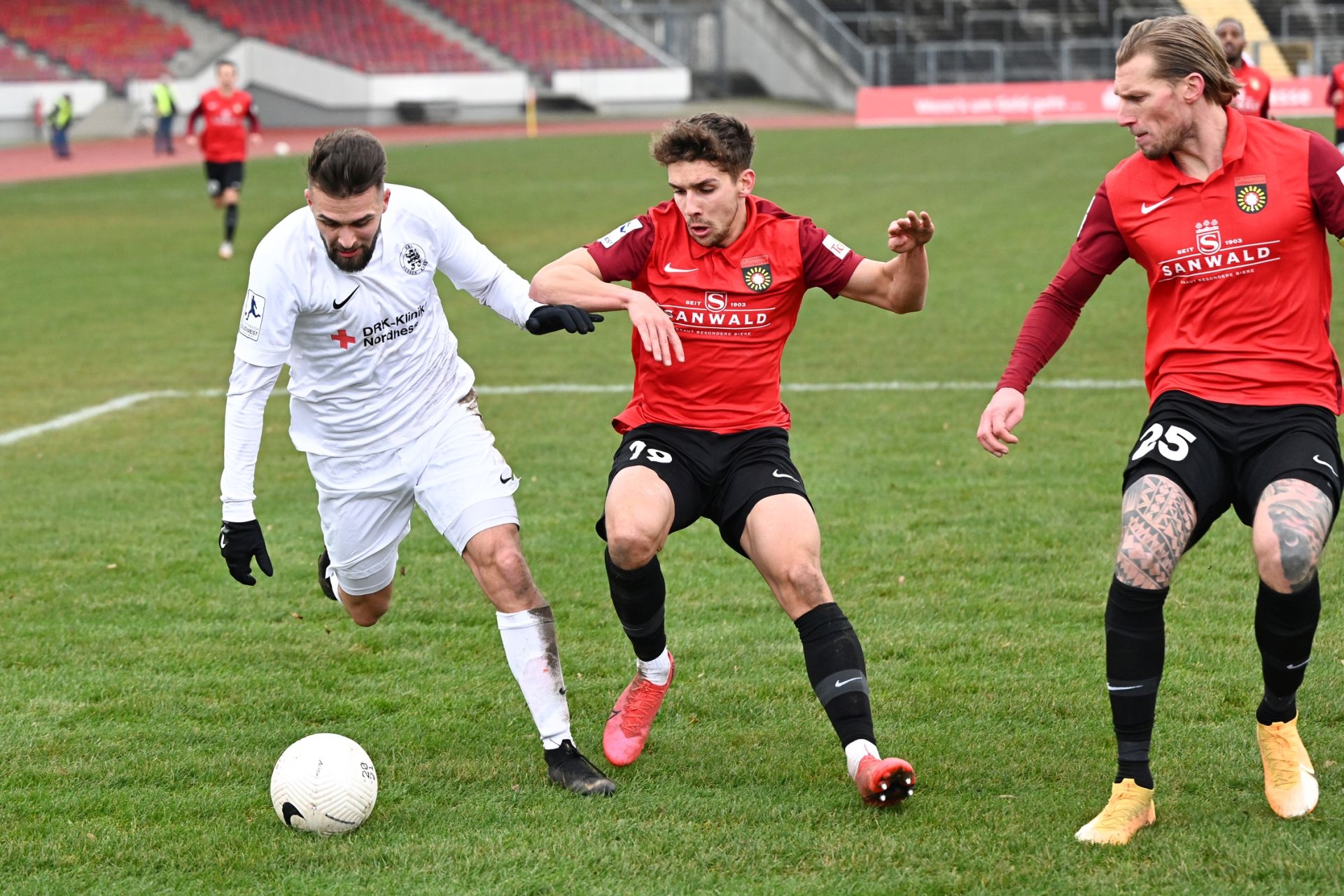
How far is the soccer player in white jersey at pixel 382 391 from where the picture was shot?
484 centimetres

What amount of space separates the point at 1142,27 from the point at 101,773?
12.7 ft

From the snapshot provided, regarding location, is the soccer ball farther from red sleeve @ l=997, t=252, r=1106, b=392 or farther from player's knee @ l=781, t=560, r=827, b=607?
red sleeve @ l=997, t=252, r=1106, b=392

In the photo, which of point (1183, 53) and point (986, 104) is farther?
point (986, 104)

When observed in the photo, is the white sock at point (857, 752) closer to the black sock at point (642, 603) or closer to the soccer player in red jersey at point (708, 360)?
the soccer player in red jersey at point (708, 360)

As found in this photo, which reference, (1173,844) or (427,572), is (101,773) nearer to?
(427,572)

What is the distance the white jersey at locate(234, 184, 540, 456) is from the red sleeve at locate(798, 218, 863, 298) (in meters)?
0.90

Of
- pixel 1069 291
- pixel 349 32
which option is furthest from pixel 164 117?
pixel 1069 291

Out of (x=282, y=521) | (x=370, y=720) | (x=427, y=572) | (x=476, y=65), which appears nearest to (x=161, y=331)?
(x=282, y=521)

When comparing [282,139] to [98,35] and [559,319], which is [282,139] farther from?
[559,319]

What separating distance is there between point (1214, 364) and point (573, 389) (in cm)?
741

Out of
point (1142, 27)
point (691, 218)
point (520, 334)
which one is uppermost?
point (1142, 27)

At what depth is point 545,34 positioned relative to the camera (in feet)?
191

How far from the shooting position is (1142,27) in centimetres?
442

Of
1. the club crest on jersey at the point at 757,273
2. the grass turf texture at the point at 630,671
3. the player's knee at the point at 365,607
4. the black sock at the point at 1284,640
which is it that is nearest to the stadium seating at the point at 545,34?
the grass turf texture at the point at 630,671
